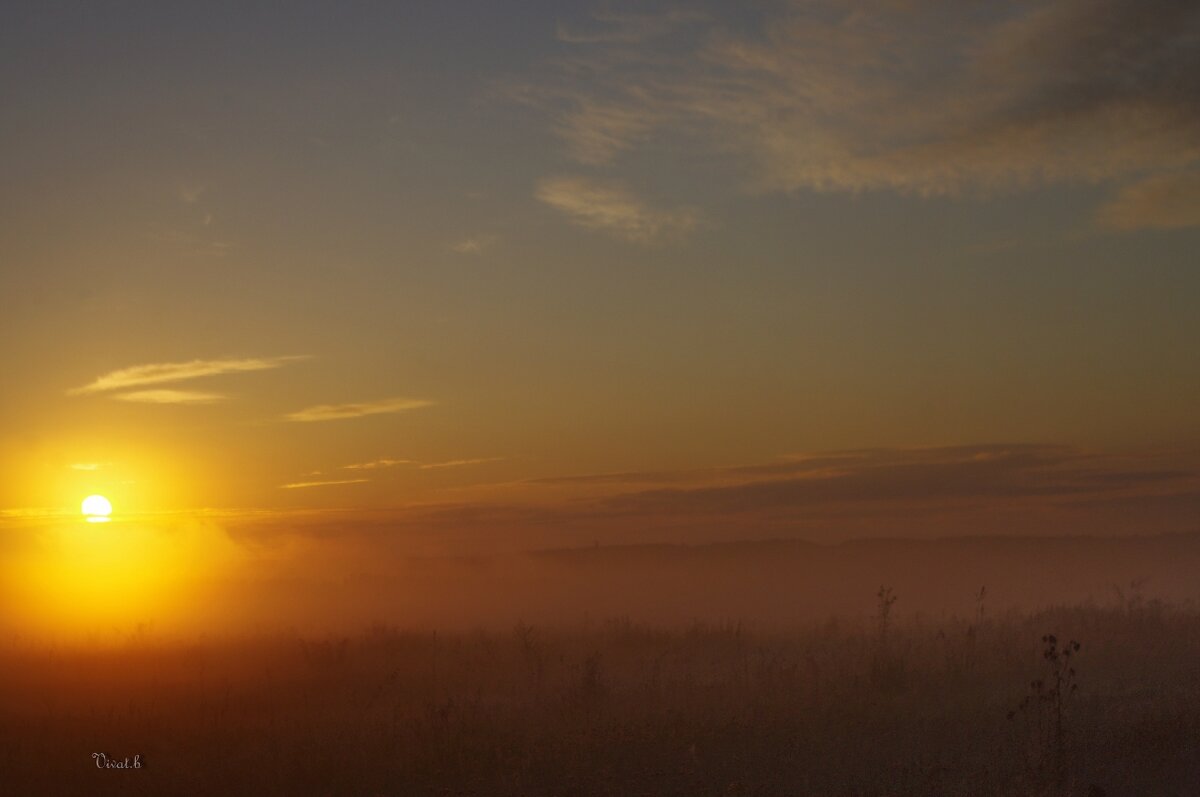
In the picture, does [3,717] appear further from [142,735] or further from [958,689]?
[958,689]

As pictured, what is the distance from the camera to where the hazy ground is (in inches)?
482

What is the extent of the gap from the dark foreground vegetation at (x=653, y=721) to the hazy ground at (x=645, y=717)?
0.04 m

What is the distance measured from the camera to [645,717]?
1495 centimetres

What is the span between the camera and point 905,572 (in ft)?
277

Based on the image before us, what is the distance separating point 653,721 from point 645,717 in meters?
0.37

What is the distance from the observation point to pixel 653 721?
14.6 metres

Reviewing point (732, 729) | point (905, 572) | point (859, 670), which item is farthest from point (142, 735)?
point (905, 572)

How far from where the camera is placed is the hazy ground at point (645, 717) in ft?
40.1

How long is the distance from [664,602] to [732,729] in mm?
46505

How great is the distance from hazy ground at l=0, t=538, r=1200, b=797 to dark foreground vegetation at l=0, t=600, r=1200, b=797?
0.04 metres

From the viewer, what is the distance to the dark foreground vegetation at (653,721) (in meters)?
12.2

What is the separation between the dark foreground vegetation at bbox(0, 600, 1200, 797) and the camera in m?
12.2

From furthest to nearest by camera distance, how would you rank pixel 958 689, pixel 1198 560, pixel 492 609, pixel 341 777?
pixel 1198 560
pixel 492 609
pixel 958 689
pixel 341 777

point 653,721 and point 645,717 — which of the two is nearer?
point 653,721
